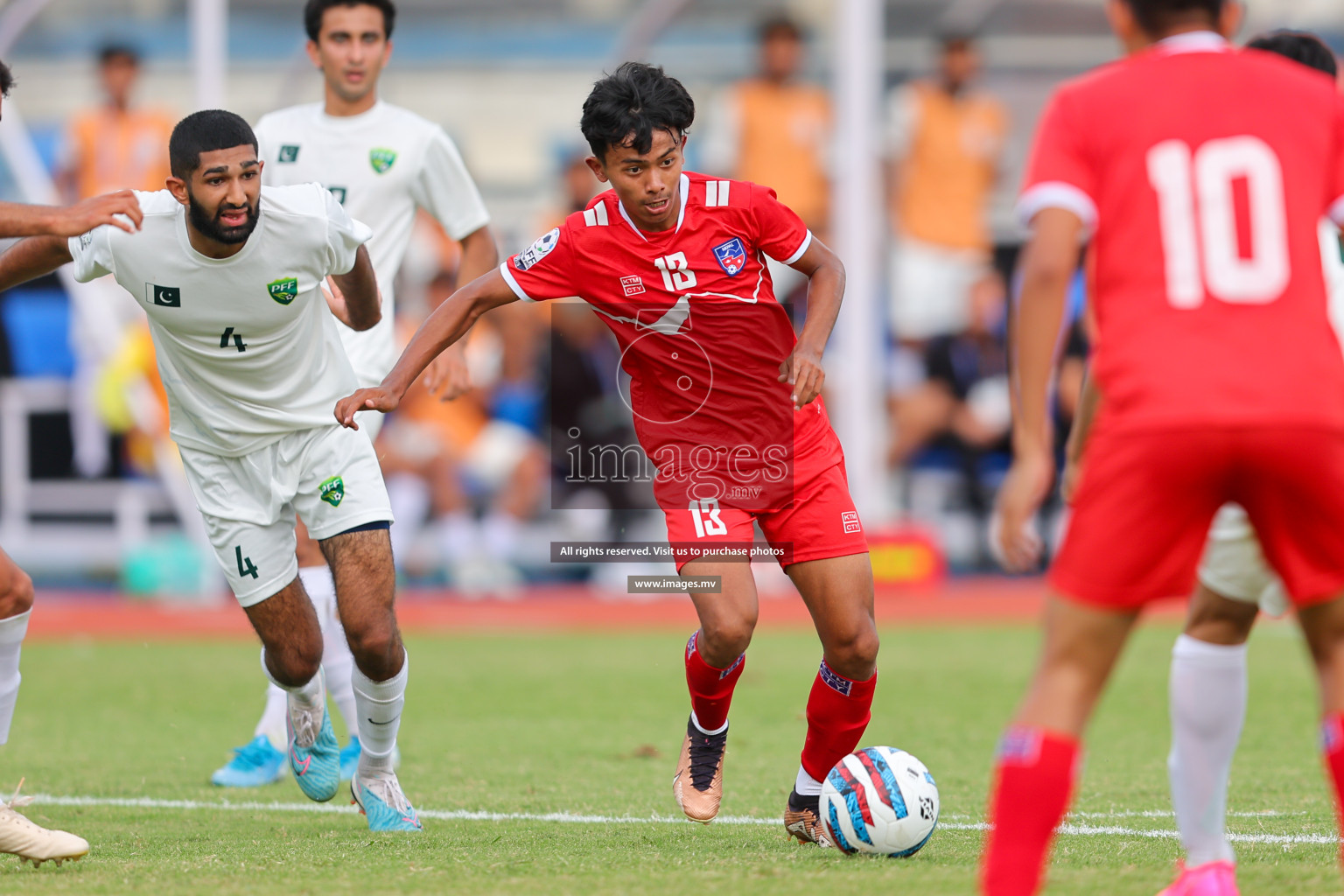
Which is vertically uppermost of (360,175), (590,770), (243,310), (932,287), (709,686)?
(360,175)

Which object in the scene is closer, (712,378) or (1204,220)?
(1204,220)

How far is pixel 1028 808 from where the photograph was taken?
3.31 m

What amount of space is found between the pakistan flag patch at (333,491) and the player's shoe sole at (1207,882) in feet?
10.2

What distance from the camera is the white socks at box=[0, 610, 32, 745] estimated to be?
512cm

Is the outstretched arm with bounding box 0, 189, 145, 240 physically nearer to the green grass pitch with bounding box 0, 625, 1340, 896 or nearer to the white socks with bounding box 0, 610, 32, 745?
the white socks with bounding box 0, 610, 32, 745

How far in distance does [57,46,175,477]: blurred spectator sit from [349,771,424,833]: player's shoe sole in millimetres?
8203

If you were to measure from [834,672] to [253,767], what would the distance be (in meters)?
2.78

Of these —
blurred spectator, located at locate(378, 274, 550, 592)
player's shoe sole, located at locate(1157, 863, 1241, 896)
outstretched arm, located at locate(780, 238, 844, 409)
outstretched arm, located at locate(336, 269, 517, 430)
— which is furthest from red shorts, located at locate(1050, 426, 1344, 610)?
blurred spectator, located at locate(378, 274, 550, 592)

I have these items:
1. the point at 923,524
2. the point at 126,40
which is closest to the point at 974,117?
the point at 923,524

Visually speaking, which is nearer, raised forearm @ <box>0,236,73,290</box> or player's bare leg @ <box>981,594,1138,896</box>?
player's bare leg @ <box>981,594,1138,896</box>

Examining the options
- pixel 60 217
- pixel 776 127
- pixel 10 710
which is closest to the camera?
pixel 60 217

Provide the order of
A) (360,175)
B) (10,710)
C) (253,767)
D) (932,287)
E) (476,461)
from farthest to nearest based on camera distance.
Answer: (932,287)
(476,461)
(360,175)
(253,767)
(10,710)

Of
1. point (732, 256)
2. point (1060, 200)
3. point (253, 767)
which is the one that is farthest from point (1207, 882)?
point (253, 767)

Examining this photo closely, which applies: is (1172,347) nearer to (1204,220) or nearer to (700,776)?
(1204,220)
